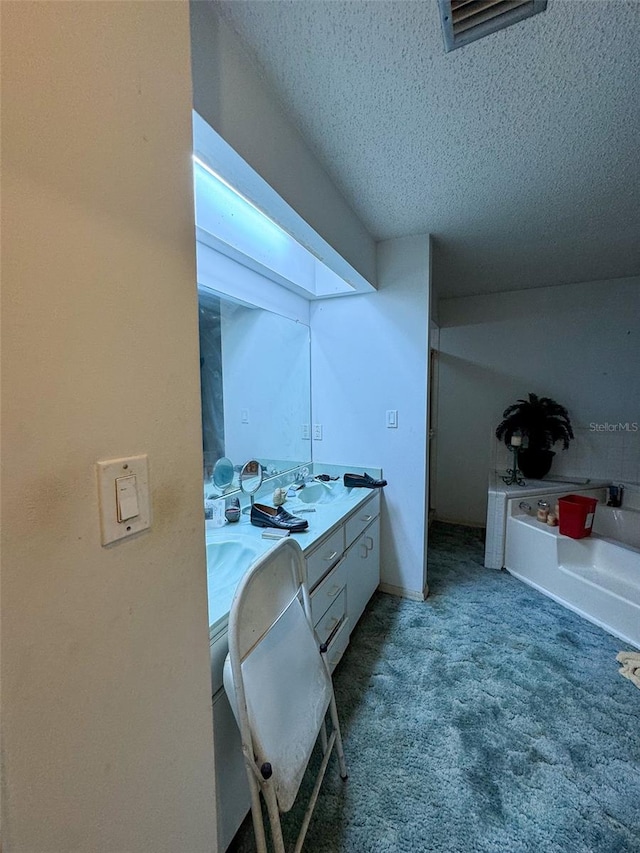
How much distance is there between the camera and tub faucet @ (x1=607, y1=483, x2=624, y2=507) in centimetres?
285

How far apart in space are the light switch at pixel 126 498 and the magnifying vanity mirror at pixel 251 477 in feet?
4.50

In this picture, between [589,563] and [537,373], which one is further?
[537,373]

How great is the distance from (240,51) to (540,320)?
3339 millimetres

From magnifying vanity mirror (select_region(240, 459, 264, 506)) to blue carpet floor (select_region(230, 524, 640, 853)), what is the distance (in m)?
1.02

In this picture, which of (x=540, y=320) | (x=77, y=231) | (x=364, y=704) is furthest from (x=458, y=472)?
(x=77, y=231)

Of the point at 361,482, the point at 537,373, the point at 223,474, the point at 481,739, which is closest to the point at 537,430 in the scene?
the point at 537,373

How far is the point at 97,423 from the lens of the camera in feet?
1.63

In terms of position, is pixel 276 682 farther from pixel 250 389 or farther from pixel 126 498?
pixel 250 389

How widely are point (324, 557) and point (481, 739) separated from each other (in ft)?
3.05

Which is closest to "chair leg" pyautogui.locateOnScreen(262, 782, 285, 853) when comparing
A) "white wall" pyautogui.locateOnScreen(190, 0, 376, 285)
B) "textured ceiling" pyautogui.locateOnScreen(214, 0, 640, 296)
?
"white wall" pyautogui.locateOnScreen(190, 0, 376, 285)

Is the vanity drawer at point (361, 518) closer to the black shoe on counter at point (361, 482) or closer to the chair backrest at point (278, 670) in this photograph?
the black shoe on counter at point (361, 482)

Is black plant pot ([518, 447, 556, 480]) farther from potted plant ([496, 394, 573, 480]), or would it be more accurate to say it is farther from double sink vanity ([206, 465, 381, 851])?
double sink vanity ([206, 465, 381, 851])

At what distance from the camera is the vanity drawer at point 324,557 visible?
143 cm

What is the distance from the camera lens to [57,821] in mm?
453
